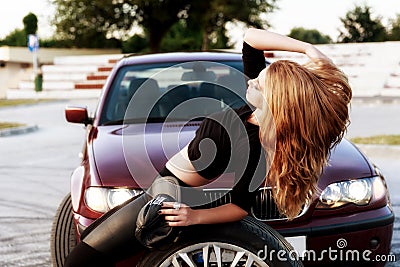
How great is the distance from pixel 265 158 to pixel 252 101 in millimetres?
210

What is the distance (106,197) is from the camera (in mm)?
3188

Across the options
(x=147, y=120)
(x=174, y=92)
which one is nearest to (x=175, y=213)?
(x=147, y=120)

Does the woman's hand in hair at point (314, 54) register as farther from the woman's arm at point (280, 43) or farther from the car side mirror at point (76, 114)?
the car side mirror at point (76, 114)

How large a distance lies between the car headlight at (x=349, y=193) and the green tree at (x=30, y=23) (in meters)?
38.3

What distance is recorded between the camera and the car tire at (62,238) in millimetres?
3580

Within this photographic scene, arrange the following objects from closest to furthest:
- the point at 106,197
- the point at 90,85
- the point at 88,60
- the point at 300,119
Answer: the point at 300,119
the point at 106,197
the point at 90,85
the point at 88,60

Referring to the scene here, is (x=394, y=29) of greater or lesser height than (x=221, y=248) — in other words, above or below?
below

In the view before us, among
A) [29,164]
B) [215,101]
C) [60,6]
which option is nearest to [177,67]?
[215,101]

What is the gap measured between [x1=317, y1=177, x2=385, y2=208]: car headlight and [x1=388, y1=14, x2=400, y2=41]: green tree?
43754mm

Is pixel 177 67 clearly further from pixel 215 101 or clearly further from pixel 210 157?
pixel 210 157

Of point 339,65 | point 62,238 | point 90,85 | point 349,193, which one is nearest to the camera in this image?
point 349,193

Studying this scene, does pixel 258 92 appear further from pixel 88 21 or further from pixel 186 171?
pixel 88 21

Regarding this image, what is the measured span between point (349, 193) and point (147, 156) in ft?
3.71

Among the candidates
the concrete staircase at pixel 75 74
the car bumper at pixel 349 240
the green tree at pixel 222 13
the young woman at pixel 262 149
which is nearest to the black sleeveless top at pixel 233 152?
the young woman at pixel 262 149
